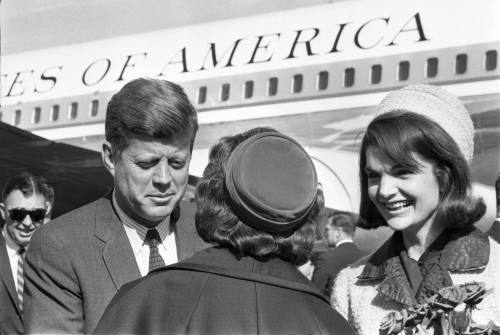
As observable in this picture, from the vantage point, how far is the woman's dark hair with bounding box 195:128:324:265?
1813 millimetres

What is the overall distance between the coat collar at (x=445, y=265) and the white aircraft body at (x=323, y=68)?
5938 millimetres

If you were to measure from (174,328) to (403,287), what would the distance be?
0.97m

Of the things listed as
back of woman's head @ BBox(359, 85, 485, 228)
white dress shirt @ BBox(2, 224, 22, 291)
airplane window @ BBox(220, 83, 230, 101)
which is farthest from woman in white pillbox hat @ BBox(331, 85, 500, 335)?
airplane window @ BBox(220, 83, 230, 101)

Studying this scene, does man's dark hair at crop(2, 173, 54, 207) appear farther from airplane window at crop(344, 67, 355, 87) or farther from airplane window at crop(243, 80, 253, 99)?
airplane window at crop(243, 80, 253, 99)

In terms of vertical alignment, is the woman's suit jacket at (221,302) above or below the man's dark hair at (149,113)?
below

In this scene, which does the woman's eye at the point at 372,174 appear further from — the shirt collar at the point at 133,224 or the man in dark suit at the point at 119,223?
the shirt collar at the point at 133,224

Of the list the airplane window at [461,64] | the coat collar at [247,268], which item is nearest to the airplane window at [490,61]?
the airplane window at [461,64]

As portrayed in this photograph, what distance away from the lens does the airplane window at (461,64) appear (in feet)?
29.9

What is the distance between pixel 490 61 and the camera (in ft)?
29.6

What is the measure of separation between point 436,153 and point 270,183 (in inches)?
32.7

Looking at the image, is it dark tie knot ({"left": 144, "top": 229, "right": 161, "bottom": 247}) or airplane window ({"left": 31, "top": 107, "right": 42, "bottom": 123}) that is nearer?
dark tie knot ({"left": 144, "top": 229, "right": 161, "bottom": 247})

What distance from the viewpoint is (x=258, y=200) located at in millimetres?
1752

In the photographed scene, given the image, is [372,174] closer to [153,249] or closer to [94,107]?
[153,249]

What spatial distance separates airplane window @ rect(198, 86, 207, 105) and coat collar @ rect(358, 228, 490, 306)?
8.41m
